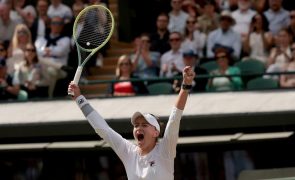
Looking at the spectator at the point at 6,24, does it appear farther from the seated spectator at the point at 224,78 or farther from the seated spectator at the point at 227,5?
the seated spectator at the point at 224,78

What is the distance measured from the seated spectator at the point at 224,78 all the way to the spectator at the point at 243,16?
3.54 ft

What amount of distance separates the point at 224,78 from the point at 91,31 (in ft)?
12.1

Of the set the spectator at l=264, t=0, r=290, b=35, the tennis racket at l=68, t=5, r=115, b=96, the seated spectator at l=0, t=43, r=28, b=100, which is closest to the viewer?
the tennis racket at l=68, t=5, r=115, b=96

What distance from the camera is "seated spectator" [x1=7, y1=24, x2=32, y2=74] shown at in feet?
45.1

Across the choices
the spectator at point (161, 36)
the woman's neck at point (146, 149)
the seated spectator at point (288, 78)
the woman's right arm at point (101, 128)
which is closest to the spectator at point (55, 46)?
the spectator at point (161, 36)

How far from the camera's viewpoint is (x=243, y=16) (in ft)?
45.7

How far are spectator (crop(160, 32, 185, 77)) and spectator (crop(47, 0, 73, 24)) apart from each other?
6.15ft

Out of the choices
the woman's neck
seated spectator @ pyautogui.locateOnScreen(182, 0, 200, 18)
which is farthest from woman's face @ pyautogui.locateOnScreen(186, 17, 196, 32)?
the woman's neck

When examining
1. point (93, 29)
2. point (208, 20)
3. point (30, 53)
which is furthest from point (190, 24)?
point (93, 29)

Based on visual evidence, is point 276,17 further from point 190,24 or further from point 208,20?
point 190,24

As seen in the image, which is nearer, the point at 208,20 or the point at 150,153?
the point at 150,153

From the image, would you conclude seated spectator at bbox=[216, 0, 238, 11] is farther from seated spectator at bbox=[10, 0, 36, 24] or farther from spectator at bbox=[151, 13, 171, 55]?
seated spectator at bbox=[10, 0, 36, 24]

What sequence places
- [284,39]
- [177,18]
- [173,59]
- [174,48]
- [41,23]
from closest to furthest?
1. [284,39]
2. [173,59]
3. [174,48]
4. [177,18]
5. [41,23]

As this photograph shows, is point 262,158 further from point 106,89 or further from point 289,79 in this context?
point 106,89
